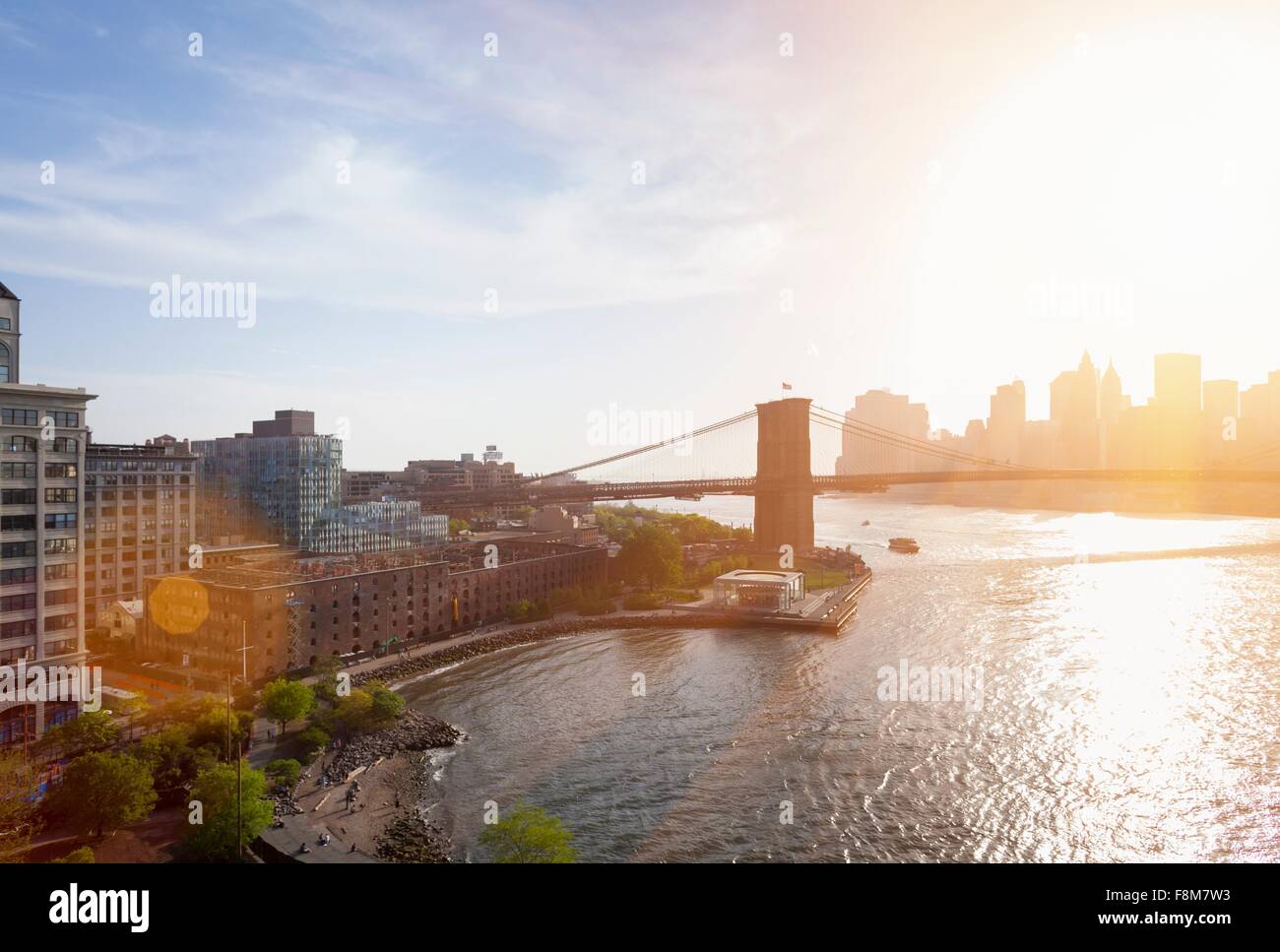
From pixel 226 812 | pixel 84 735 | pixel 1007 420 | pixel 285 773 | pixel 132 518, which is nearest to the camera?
pixel 226 812

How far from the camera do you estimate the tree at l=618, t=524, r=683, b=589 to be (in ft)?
125

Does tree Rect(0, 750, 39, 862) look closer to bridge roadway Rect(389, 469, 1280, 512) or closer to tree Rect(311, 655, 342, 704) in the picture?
tree Rect(311, 655, 342, 704)

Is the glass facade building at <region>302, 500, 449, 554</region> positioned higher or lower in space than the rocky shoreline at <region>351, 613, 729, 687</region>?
higher

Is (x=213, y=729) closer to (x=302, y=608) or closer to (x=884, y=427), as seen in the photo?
(x=302, y=608)

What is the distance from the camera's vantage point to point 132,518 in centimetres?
2958

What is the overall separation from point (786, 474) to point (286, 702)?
33.0m

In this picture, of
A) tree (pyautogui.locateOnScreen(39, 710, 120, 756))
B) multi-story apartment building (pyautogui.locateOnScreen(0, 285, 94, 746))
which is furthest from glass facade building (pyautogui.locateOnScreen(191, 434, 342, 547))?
tree (pyautogui.locateOnScreen(39, 710, 120, 756))

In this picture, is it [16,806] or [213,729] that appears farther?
[213,729]

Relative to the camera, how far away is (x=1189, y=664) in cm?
2244

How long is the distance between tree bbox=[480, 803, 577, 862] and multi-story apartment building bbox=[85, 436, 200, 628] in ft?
73.2

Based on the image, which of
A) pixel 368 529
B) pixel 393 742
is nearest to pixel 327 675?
pixel 393 742

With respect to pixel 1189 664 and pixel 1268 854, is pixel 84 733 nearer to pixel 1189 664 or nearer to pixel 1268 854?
pixel 1268 854

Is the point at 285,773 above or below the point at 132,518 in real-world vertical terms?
below
